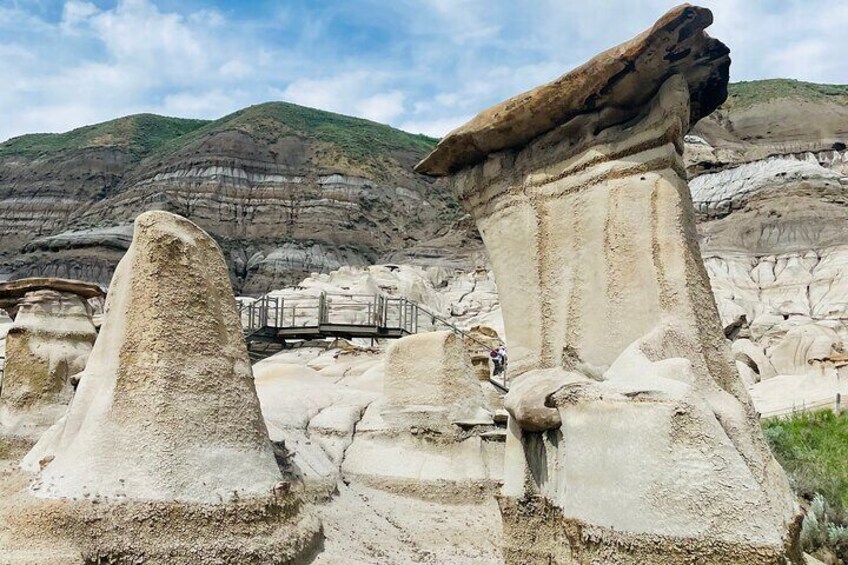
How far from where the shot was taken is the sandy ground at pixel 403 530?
4.86 m

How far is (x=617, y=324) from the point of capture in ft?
13.8

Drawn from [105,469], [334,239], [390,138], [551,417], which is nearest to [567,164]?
[551,417]

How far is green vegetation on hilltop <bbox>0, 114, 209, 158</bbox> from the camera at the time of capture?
61438 millimetres

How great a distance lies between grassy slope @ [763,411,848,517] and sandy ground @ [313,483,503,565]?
2733 mm

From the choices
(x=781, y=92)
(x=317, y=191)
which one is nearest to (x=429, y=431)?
(x=317, y=191)

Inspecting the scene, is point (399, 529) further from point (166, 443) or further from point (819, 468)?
point (819, 468)

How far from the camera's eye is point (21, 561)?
348cm

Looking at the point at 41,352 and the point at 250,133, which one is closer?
the point at 41,352

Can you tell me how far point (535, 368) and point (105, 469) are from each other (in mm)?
2466

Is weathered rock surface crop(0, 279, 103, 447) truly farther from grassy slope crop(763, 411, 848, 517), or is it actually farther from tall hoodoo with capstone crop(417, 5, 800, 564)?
grassy slope crop(763, 411, 848, 517)

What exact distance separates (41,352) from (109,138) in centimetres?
6260

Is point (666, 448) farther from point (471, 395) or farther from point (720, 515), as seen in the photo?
point (471, 395)

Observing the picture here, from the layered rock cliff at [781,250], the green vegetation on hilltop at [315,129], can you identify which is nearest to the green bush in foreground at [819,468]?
the layered rock cliff at [781,250]

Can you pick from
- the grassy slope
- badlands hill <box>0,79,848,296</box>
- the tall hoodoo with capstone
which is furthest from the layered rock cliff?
the tall hoodoo with capstone
